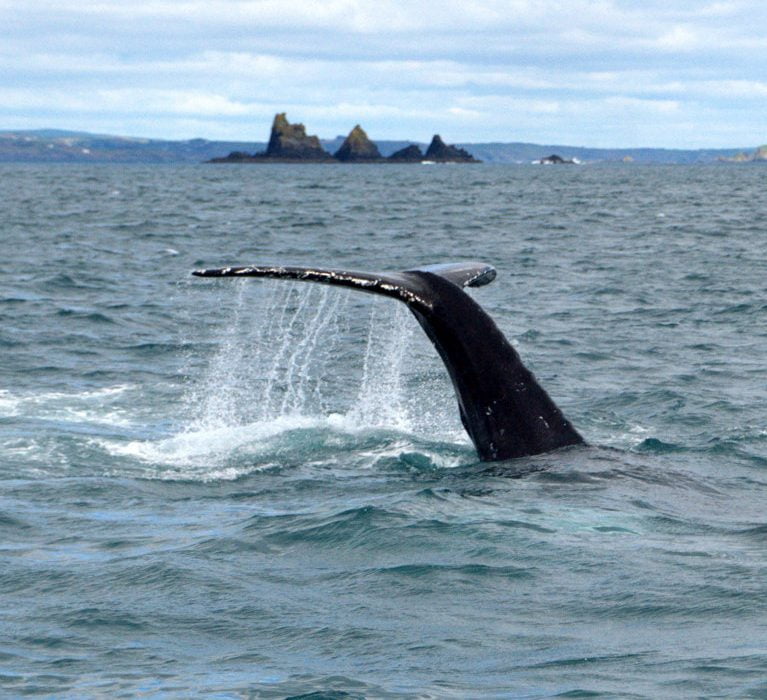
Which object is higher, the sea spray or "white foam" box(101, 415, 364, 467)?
the sea spray

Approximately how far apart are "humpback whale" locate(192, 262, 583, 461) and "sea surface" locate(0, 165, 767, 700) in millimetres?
192

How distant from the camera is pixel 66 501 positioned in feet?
29.9

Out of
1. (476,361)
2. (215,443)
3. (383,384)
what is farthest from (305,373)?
(476,361)

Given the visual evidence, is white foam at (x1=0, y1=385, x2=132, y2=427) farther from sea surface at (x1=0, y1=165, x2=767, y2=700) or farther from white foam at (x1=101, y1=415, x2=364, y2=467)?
white foam at (x1=101, y1=415, x2=364, y2=467)

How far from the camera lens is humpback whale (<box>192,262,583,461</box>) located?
8438mm

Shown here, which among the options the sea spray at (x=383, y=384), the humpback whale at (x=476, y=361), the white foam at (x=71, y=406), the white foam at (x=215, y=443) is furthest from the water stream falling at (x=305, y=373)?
the humpback whale at (x=476, y=361)

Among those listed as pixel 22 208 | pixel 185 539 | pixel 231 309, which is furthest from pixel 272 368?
pixel 22 208

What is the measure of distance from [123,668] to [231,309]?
14825mm

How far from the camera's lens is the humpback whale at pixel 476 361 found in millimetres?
8438

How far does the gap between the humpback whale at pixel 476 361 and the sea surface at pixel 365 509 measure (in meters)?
0.19

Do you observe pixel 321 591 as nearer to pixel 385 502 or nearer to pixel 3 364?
pixel 385 502

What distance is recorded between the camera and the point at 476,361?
8562 mm

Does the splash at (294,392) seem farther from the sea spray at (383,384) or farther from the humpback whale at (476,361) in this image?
the humpback whale at (476,361)

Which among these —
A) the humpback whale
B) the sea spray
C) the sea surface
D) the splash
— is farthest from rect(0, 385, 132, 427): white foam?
the humpback whale
